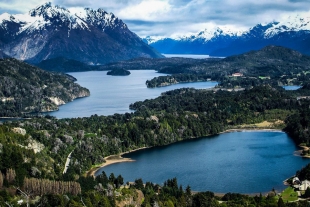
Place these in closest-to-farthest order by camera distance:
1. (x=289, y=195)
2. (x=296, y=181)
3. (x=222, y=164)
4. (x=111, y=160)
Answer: (x=289, y=195)
(x=296, y=181)
(x=222, y=164)
(x=111, y=160)

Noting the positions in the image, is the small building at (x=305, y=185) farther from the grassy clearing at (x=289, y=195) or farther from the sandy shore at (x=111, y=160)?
the sandy shore at (x=111, y=160)

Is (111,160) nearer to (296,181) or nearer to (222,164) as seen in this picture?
(222,164)

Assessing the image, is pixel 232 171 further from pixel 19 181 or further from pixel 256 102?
pixel 256 102

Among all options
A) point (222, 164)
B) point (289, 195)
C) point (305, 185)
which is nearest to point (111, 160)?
point (222, 164)

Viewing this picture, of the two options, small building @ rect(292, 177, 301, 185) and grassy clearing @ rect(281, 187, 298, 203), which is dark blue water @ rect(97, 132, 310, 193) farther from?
grassy clearing @ rect(281, 187, 298, 203)

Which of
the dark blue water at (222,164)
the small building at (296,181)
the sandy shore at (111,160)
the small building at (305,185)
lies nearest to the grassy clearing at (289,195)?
the small building at (305,185)

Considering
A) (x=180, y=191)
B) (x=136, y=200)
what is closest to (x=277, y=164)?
(x=180, y=191)

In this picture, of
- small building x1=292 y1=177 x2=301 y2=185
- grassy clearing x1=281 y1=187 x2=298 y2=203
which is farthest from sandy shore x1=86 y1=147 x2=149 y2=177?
grassy clearing x1=281 y1=187 x2=298 y2=203
